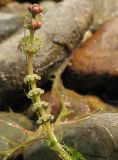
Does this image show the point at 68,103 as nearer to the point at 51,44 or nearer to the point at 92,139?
the point at 51,44

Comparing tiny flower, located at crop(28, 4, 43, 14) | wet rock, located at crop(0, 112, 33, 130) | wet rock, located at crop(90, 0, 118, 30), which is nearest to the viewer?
tiny flower, located at crop(28, 4, 43, 14)

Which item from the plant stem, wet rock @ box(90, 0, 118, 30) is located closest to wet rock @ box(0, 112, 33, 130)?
the plant stem

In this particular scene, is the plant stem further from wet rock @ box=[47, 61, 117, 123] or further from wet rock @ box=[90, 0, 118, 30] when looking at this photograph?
wet rock @ box=[90, 0, 118, 30]

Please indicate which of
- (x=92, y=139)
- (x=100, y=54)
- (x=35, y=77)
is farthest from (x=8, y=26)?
(x=35, y=77)

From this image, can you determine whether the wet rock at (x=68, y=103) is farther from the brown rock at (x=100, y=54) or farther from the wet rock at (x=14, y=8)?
the wet rock at (x=14, y=8)

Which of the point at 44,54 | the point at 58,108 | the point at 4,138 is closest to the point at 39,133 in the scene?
the point at 4,138

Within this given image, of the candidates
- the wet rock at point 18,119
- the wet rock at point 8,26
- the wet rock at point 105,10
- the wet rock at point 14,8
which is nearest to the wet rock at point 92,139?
the wet rock at point 18,119

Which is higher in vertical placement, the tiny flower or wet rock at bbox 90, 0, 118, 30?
the tiny flower
